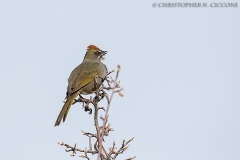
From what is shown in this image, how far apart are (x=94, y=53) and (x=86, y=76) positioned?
1416 millimetres

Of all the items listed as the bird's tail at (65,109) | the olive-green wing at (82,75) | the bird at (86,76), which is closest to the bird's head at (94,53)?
the bird at (86,76)

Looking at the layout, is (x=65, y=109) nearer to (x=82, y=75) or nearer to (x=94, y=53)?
(x=82, y=75)

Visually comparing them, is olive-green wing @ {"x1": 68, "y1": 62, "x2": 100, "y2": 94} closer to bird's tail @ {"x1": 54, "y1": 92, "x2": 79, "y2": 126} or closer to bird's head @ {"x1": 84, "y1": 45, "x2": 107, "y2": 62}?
bird's tail @ {"x1": 54, "y1": 92, "x2": 79, "y2": 126}

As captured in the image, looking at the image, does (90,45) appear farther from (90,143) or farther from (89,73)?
(90,143)

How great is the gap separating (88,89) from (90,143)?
127 inches

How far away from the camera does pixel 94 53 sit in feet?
28.7

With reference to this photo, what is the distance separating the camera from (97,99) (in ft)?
14.6

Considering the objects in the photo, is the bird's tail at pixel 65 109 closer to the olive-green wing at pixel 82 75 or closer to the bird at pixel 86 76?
the bird at pixel 86 76

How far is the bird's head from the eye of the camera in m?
8.64

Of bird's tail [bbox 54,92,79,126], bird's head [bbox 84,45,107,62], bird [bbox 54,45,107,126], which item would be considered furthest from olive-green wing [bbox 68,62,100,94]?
bird's head [bbox 84,45,107,62]

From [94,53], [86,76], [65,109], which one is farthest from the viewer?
[94,53]

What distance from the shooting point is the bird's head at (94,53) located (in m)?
8.64

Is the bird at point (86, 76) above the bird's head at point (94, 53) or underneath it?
underneath

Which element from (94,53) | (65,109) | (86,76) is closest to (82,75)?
(86,76)
